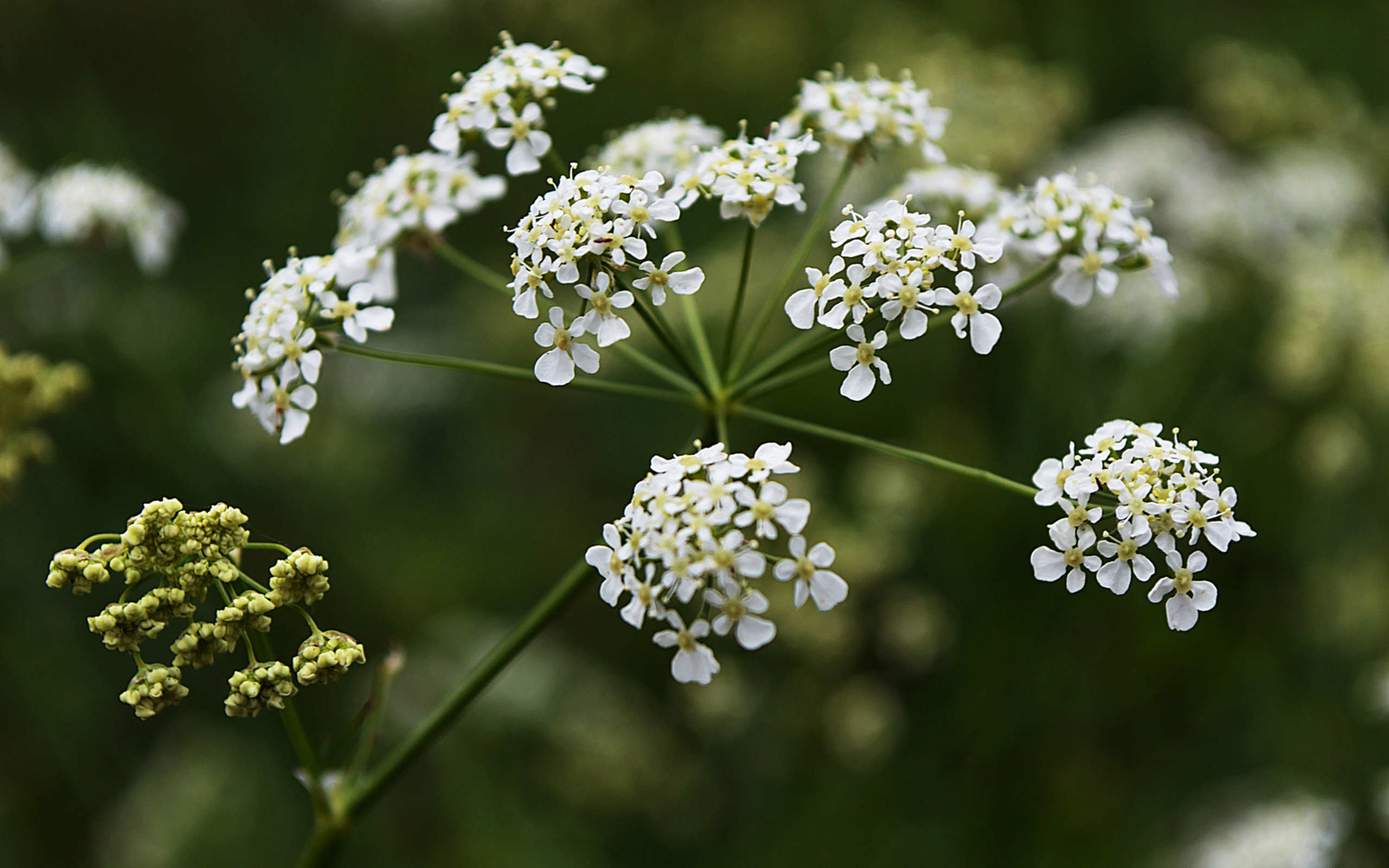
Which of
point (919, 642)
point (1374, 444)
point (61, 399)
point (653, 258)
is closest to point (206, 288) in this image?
point (653, 258)

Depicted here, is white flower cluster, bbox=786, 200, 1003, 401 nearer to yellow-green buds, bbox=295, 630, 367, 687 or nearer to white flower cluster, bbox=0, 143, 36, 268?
yellow-green buds, bbox=295, 630, 367, 687

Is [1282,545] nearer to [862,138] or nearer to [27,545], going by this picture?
[862,138]

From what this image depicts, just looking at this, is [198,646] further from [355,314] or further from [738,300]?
[738,300]

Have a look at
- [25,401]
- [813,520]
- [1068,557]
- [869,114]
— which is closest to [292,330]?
[25,401]

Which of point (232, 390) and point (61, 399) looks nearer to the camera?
point (61, 399)

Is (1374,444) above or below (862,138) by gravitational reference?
below

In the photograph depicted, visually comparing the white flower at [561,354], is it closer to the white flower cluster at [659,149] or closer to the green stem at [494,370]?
the green stem at [494,370]
